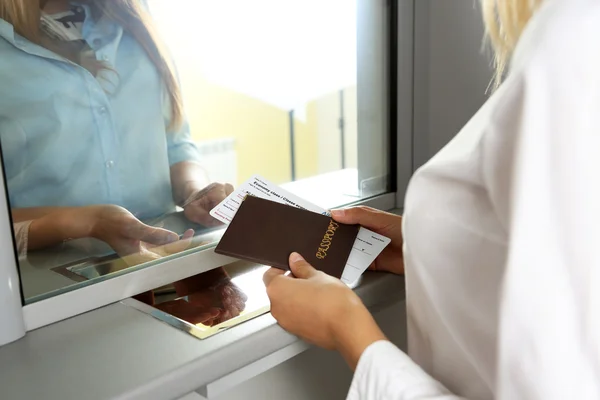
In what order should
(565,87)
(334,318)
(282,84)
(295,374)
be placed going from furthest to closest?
(282,84) < (295,374) < (334,318) < (565,87)

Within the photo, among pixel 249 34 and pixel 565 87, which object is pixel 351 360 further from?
pixel 249 34

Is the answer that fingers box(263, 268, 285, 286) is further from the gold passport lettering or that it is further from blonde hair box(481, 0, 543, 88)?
blonde hair box(481, 0, 543, 88)

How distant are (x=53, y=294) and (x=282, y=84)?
484mm

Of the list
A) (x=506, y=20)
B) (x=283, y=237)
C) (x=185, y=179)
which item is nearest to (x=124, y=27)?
(x=185, y=179)

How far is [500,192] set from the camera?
46 centimetres

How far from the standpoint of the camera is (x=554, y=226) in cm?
42

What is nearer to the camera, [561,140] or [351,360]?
[561,140]

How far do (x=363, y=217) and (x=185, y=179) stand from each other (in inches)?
10.0

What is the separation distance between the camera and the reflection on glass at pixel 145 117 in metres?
0.69

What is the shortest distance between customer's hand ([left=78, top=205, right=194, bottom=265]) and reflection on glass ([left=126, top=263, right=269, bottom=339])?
49 mm

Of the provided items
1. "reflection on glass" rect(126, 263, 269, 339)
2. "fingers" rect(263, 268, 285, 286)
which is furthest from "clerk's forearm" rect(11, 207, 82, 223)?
"fingers" rect(263, 268, 285, 286)

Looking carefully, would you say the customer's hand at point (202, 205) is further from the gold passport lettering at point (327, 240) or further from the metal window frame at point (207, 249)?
the gold passport lettering at point (327, 240)

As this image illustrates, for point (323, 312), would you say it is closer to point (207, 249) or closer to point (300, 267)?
point (300, 267)

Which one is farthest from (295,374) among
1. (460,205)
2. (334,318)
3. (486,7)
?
(486,7)
